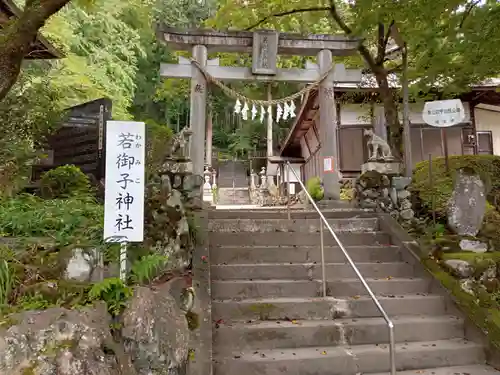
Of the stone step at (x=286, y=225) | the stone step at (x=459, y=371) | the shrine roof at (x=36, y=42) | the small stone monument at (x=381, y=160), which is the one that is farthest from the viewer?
the small stone monument at (x=381, y=160)

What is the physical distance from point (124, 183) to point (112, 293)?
104 centimetres

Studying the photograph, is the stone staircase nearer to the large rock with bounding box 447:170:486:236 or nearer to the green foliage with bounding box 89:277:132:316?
the large rock with bounding box 447:170:486:236

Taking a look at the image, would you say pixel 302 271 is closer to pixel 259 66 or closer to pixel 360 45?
pixel 259 66

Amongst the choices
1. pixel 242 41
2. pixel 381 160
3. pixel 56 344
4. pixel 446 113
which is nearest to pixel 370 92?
pixel 242 41

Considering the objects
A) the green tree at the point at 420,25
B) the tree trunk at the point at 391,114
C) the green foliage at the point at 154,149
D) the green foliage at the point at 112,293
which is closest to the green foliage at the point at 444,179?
the tree trunk at the point at 391,114

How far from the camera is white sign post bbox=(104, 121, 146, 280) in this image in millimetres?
3609

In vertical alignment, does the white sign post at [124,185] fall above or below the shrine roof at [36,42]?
below

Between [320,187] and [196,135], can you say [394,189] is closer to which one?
[320,187]

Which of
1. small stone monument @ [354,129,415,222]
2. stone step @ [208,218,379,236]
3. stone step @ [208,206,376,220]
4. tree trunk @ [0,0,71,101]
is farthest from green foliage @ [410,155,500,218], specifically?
tree trunk @ [0,0,71,101]

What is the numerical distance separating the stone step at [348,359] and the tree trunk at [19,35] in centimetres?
361

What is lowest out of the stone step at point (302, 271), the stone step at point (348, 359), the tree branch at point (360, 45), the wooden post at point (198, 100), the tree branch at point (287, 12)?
the stone step at point (348, 359)

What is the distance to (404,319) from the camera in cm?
464

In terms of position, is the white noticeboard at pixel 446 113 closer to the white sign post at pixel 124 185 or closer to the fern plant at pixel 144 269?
the white sign post at pixel 124 185

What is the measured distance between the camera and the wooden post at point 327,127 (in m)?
9.35
